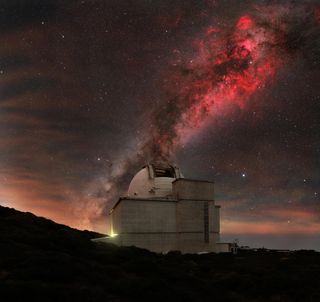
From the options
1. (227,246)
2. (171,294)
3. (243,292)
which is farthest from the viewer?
(227,246)

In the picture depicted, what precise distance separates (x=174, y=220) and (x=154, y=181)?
6093mm

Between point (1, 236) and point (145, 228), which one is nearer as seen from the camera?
point (1, 236)

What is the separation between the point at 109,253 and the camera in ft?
95.1

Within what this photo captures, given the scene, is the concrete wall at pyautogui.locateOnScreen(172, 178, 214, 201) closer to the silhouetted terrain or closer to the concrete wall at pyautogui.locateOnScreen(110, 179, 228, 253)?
the concrete wall at pyautogui.locateOnScreen(110, 179, 228, 253)

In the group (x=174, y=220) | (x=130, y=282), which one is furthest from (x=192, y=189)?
(x=130, y=282)

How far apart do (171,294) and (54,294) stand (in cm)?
471

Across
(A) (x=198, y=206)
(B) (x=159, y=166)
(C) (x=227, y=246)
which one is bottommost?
(C) (x=227, y=246)

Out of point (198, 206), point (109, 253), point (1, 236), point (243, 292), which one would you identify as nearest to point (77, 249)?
point (109, 253)

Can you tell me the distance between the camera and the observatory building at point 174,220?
→ 117 ft

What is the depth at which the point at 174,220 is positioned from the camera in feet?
121

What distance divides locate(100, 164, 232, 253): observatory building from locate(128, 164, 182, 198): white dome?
75.7 inches

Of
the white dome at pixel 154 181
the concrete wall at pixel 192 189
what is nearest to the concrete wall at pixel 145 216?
the concrete wall at pixel 192 189

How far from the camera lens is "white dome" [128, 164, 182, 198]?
40.6 m

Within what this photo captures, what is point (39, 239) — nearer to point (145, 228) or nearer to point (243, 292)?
point (145, 228)
